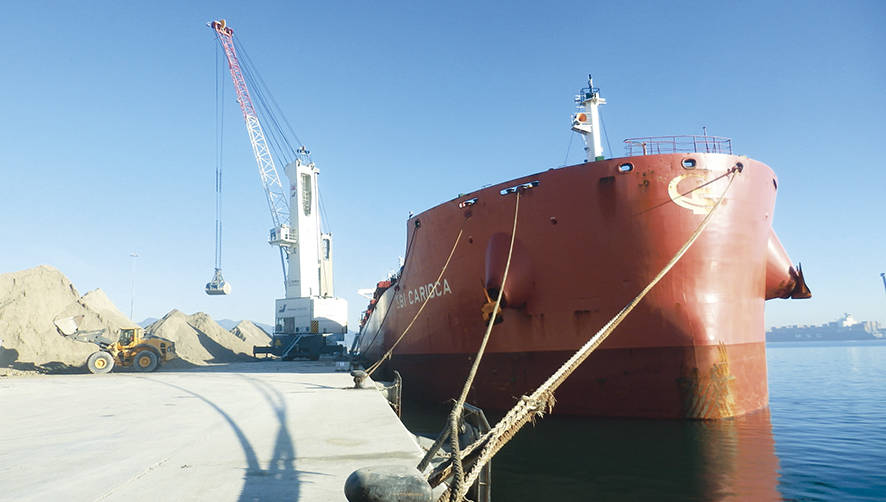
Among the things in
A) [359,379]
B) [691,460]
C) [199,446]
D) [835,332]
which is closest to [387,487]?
[199,446]

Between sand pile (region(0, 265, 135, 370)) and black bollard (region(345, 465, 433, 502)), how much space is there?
→ 96.4 feet

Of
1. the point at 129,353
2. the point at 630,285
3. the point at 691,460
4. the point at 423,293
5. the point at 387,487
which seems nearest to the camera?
the point at 387,487

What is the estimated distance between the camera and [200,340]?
40.3m

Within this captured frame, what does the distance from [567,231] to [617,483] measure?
5518mm

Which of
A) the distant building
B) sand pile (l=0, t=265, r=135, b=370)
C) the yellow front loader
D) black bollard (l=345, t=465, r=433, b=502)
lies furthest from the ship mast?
the distant building

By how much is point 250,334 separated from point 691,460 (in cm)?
5816

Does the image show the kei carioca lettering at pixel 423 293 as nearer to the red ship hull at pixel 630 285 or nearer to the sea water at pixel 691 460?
the red ship hull at pixel 630 285

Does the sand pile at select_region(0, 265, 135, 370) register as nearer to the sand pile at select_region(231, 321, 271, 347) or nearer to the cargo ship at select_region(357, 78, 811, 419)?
the sand pile at select_region(231, 321, 271, 347)

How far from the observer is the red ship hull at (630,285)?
1004 cm

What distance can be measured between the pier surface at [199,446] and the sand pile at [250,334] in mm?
48007

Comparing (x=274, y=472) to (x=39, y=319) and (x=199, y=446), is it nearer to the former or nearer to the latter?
(x=199, y=446)

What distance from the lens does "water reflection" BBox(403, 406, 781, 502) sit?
6.62m

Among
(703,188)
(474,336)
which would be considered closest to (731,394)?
(703,188)

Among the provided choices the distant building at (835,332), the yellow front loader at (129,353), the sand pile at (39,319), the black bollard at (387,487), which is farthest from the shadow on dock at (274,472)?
the distant building at (835,332)
